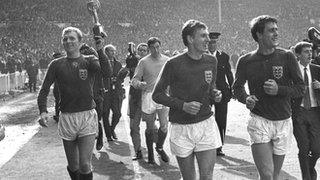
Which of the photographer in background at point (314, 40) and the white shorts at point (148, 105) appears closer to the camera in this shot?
the photographer in background at point (314, 40)

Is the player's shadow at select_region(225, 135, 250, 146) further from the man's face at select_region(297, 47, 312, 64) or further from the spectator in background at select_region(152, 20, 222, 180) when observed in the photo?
the spectator in background at select_region(152, 20, 222, 180)

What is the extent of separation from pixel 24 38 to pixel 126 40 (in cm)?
938

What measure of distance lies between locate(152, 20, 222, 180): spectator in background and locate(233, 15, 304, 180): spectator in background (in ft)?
1.35

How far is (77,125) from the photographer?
5469 mm

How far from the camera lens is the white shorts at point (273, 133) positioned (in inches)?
183

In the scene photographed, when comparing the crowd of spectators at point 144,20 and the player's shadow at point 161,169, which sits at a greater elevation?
the crowd of spectators at point 144,20

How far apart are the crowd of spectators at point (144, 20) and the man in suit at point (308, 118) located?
37399 millimetres

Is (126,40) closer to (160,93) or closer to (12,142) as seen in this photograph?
(12,142)

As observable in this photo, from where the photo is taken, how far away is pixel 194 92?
Result: 179 inches

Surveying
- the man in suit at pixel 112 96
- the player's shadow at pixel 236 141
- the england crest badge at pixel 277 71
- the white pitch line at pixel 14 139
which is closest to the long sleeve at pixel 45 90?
the england crest badge at pixel 277 71

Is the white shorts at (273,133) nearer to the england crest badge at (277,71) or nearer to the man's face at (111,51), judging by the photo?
the england crest badge at (277,71)

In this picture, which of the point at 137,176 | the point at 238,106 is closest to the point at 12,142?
the point at 137,176

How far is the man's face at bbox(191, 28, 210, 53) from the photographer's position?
450 centimetres

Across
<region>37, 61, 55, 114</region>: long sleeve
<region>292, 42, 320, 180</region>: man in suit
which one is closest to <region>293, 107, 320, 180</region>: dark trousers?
<region>292, 42, 320, 180</region>: man in suit
